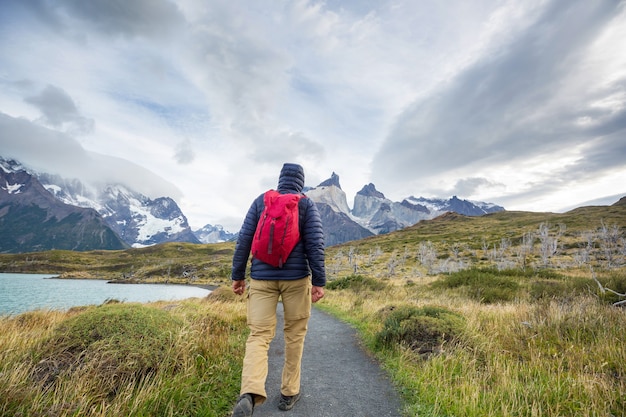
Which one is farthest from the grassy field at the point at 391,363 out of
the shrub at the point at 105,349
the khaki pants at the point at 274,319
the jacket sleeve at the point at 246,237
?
the jacket sleeve at the point at 246,237

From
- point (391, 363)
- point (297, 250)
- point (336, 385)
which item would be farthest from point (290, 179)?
point (391, 363)

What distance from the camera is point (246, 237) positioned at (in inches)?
173

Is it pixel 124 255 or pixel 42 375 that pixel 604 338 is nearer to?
pixel 42 375

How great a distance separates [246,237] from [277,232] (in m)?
0.67

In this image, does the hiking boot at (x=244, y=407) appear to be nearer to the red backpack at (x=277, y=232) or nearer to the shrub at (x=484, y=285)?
the red backpack at (x=277, y=232)

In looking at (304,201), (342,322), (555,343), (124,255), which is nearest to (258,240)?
(304,201)

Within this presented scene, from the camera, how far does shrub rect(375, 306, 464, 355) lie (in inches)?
251

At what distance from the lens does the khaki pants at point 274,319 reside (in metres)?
3.89

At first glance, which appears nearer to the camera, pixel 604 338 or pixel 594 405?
pixel 594 405

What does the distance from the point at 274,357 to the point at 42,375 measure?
13.5 feet

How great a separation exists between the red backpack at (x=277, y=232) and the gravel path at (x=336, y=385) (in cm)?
211

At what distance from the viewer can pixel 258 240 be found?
13.4 ft

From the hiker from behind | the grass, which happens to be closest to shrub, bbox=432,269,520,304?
the hiker from behind

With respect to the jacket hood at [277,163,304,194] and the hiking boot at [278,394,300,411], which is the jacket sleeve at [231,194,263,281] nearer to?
the jacket hood at [277,163,304,194]
